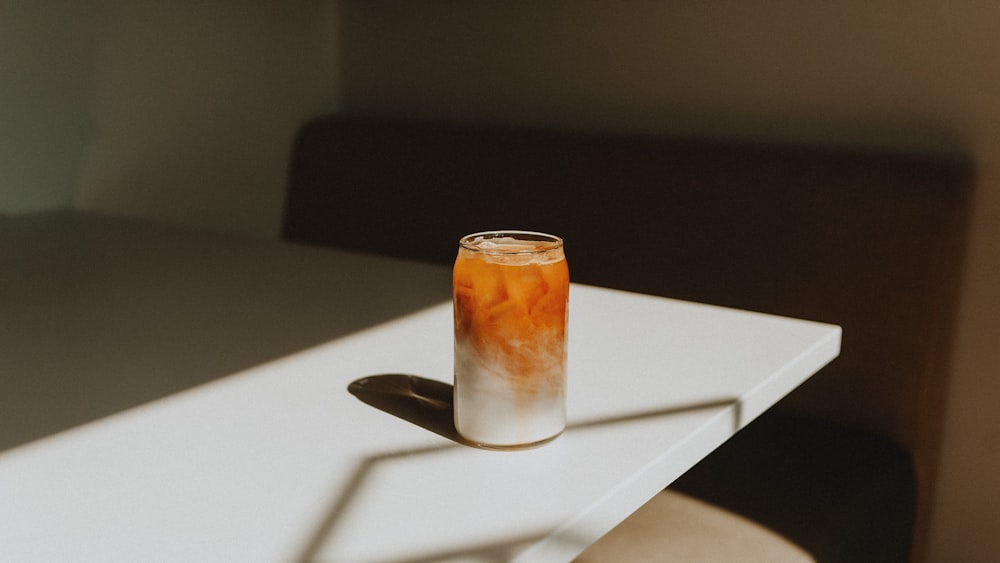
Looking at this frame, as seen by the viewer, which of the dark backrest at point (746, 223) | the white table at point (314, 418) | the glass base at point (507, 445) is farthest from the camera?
the dark backrest at point (746, 223)

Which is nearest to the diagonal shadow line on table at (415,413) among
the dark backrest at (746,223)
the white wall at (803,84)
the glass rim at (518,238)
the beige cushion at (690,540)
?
the glass rim at (518,238)

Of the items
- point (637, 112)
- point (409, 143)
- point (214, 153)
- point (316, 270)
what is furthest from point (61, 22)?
point (637, 112)

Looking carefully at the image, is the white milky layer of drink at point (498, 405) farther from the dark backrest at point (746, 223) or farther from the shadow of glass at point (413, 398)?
the dark backrest at point (746, 223)

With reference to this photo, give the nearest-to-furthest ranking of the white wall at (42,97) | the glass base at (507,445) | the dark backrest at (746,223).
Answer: the glass base at (507,445) → the dark backrest at (746,223) → the white wall at (42,97)

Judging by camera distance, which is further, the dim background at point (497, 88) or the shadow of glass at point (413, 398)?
the dim background at point (497, 88)

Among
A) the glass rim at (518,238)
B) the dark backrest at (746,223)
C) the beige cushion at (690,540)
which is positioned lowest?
the beige cushion at (690,540)

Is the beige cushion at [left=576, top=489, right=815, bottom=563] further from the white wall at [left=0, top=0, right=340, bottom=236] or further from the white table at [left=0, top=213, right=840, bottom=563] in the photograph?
the white wall at [left=0, top=0, right=340, bottom=236]

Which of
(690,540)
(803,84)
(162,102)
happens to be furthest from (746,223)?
(162,102)
